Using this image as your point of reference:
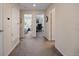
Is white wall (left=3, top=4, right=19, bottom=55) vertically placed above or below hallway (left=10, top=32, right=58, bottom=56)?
above

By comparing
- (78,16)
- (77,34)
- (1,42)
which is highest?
(78,16)

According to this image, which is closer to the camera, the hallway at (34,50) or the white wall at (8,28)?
the white wall at (8,28)

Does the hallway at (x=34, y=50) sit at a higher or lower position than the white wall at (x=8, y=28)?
lower

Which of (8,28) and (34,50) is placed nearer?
(8,28)

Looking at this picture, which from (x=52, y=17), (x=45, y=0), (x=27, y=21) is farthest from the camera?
(x=27, y=21)

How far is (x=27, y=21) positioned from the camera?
16.6 m

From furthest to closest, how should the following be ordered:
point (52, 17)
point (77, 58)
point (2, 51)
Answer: point (52, 17) → point (2, 51) → point (77, 58)

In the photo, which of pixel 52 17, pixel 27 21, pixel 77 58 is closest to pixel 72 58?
pixel 77 58

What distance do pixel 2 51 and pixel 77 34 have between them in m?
1.99

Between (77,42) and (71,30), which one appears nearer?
(77,42)

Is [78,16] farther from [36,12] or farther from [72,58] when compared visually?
[36,12]

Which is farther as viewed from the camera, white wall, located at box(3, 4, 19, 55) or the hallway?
the hallway

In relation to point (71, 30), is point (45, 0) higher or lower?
higher

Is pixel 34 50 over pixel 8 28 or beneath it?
beneath
